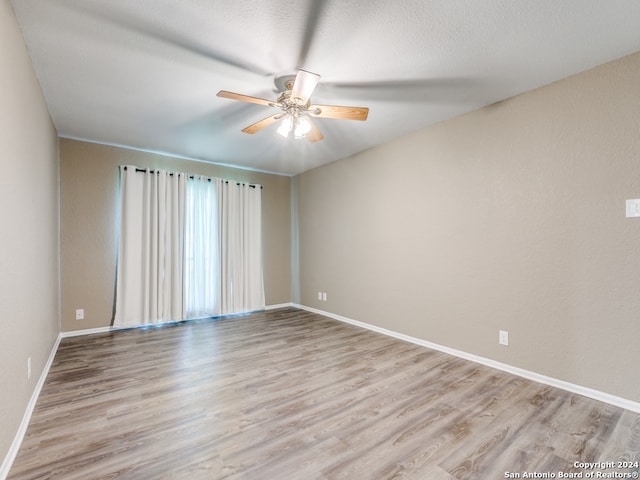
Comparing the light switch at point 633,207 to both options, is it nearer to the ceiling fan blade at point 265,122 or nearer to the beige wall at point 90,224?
the ceiling fan blade at point 265,122

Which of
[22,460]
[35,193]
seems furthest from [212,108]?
[22,460]

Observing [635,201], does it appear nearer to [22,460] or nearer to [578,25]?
[578,25]

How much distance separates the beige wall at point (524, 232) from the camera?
2115mm

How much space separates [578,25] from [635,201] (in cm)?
122

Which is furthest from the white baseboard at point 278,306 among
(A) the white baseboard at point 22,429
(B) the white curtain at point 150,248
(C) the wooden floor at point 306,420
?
(A) the white baseboard at point 22,429

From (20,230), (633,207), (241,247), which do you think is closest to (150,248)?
(241,247)

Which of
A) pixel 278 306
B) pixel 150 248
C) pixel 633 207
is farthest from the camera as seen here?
pixel 278 306

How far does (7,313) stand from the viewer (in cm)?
155

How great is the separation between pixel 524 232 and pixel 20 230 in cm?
369

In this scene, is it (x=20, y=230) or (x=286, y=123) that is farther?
(x=286, y=123)

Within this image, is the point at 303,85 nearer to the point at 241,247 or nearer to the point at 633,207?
the point at 633,207

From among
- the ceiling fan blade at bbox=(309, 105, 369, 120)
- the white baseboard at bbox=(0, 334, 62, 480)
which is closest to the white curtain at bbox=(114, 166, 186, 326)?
the white baseboard at bbox=(0, 334, 62, 480)

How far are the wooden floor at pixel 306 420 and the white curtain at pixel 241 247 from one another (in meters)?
1.70

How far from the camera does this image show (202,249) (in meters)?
4.52
